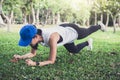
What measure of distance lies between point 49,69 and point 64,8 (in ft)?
208

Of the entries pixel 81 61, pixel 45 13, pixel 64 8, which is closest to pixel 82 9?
pixel 64 8

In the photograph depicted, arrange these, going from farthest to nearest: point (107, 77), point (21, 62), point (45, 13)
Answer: point (45, 13) < point (21, 62) < point (107, 77)

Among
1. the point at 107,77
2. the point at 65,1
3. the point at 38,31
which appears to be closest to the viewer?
the point at 107,77

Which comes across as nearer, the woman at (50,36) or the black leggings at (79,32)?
the woman at (50,36)

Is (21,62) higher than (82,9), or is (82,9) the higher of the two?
(21,62)

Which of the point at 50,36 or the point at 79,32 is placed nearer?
the point at 50,36

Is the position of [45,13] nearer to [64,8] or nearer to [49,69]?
[64,8]

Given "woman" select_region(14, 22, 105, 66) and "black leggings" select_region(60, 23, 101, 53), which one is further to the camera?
"black leggings" select_region(60, 23, 101, 53)

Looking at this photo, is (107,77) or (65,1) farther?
(65,1)

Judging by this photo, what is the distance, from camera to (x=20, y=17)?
3307 inches

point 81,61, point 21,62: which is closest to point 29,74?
point 21,62

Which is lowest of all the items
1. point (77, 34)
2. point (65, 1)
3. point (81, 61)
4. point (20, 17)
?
point (20, 17)

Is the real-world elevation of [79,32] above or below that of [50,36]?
below

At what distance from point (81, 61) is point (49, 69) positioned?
1451mm
